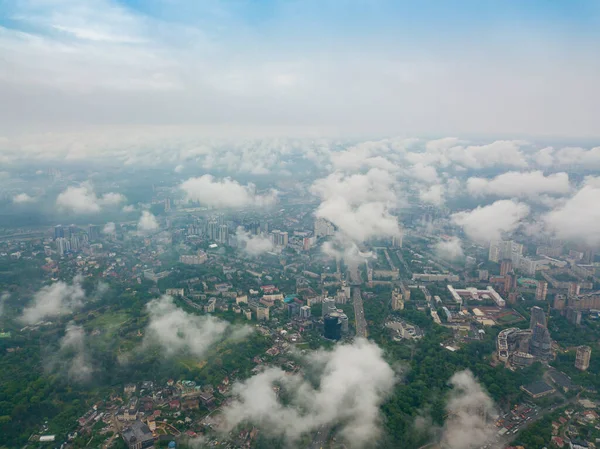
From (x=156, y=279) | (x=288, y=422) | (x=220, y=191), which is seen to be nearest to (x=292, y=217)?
(x=220, y=191)

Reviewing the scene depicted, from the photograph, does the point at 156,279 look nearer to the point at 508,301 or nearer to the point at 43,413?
the point at 43,413

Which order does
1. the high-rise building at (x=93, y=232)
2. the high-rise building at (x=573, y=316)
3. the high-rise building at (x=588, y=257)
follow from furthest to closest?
the high-rise building at (x=93, y=232) < the high-rise building at (x=588, y=257) < the high-rise building at (x=573, y=316)

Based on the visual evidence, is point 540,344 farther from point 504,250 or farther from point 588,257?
point 588,257

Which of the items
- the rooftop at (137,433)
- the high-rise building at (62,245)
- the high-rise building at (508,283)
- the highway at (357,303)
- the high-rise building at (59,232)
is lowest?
the highway at (357,303)

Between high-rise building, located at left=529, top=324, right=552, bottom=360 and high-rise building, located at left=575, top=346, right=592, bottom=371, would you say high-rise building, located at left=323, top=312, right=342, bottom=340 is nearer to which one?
high-rise building, located at left=529, top=324, right=552, bottom=360

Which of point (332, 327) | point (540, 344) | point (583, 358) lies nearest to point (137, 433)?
point (332, 327)

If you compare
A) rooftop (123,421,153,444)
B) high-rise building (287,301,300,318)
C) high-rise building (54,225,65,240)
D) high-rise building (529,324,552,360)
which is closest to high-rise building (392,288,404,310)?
high-rise building (287,301,300,318)

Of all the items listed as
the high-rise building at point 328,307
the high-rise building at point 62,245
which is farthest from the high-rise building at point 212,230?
the high-rise building at point 328,307

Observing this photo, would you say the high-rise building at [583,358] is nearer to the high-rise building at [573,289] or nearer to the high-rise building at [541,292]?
the high-rise building at [541,292]
